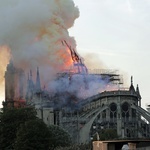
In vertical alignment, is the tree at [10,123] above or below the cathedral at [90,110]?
below

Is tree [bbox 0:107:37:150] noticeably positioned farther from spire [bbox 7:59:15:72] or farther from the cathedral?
spire [bbox 7:59:15:72]

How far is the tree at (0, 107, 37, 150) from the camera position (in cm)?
9431

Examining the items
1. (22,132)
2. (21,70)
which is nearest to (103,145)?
(22,132)

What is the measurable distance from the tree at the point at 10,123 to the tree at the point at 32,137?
346 inches

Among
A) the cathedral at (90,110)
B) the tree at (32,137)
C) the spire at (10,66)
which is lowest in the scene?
the tree at (32,137)

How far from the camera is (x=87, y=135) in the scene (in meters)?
141

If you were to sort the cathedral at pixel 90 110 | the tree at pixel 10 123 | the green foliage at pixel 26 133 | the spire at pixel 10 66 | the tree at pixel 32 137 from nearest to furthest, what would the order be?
1. the tree at pixel 32 137
2. the green foliage at pixel 26 133
3. the tree at pixel 10 123
4. the cathedral at pixel 90 110
5. the spire at pixel 10 66

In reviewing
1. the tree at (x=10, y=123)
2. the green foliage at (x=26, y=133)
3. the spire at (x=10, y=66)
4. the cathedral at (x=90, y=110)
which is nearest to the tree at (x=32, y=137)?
the green foliage at (x=26, y=133)

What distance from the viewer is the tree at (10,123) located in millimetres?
94312

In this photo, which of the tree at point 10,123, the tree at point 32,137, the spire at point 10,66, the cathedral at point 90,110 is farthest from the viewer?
the spire at point 10,66

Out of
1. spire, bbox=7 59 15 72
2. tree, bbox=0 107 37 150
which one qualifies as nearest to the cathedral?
spire, bbox=7 59 15 72

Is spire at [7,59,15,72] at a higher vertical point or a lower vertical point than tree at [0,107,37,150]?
higher

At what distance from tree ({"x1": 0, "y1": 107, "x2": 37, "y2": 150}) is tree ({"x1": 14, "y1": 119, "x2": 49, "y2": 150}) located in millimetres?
8794

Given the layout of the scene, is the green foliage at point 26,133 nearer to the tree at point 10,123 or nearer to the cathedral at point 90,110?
the tree at point 10,123
